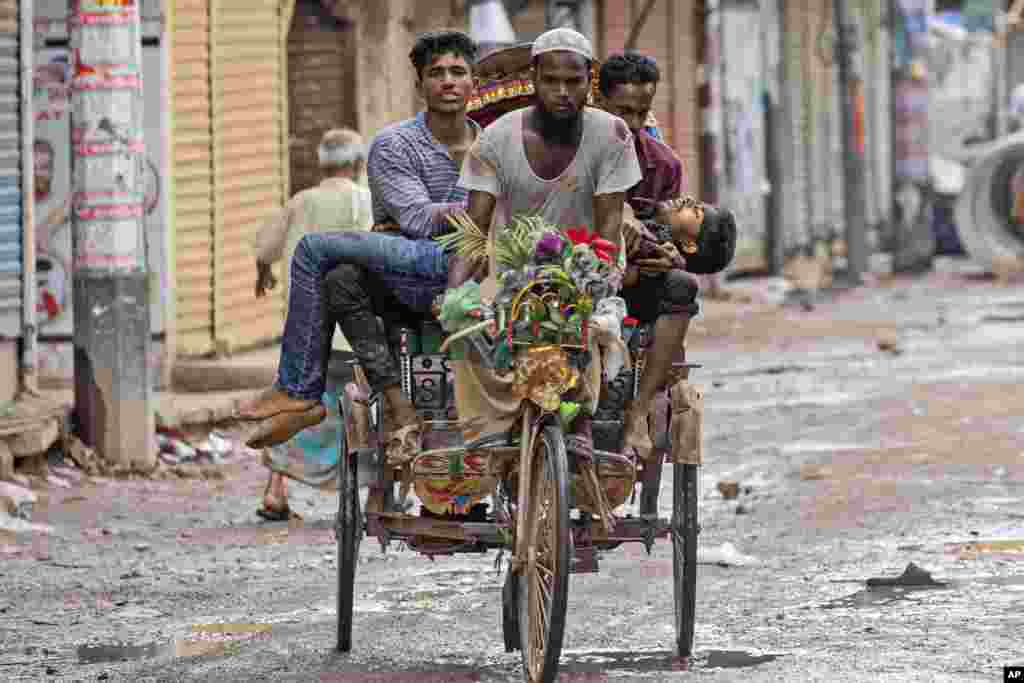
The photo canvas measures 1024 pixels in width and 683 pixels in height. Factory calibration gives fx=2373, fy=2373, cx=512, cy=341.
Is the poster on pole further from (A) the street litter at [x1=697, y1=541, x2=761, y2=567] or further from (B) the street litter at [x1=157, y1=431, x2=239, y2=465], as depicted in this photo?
(A) the street litter at [x1=697, y1=541, x2=761, y2=567]

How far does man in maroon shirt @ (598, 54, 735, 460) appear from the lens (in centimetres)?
761

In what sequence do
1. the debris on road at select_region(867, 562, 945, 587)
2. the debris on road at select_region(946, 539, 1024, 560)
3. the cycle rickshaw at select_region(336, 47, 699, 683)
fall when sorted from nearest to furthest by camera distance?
1. the cycle rickshaw at select_region(336, 47, 699, 683)
2. the debris on road at select_region(867, 562, 945, 587)
3. the debris on road at select_region(946, 539, 1024, 560)

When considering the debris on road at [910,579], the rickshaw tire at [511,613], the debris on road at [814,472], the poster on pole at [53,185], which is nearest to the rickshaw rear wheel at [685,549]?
the rickshaw tire at [511,613]

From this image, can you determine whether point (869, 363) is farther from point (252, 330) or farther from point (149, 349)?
point (149, 349)

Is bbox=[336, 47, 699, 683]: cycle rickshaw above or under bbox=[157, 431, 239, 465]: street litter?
above

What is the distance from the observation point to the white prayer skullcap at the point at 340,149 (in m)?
11.6

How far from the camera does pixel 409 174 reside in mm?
8094

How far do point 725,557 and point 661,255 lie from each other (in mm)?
2582

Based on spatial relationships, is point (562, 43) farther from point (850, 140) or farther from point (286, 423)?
point (850, 140)

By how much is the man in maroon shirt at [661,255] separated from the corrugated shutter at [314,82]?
12289 millimetres

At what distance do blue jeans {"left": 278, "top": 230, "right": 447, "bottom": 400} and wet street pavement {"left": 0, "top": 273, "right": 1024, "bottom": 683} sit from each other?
3.06 ft

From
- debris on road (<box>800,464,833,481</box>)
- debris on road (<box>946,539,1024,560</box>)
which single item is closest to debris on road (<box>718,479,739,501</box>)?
debris on road (<box>800,464,833,481</box>)

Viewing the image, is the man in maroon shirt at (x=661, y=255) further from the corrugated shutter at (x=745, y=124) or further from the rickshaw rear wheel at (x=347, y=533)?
the corrugated shutter at (x=745, y=124)

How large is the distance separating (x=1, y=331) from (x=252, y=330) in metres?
4.68
